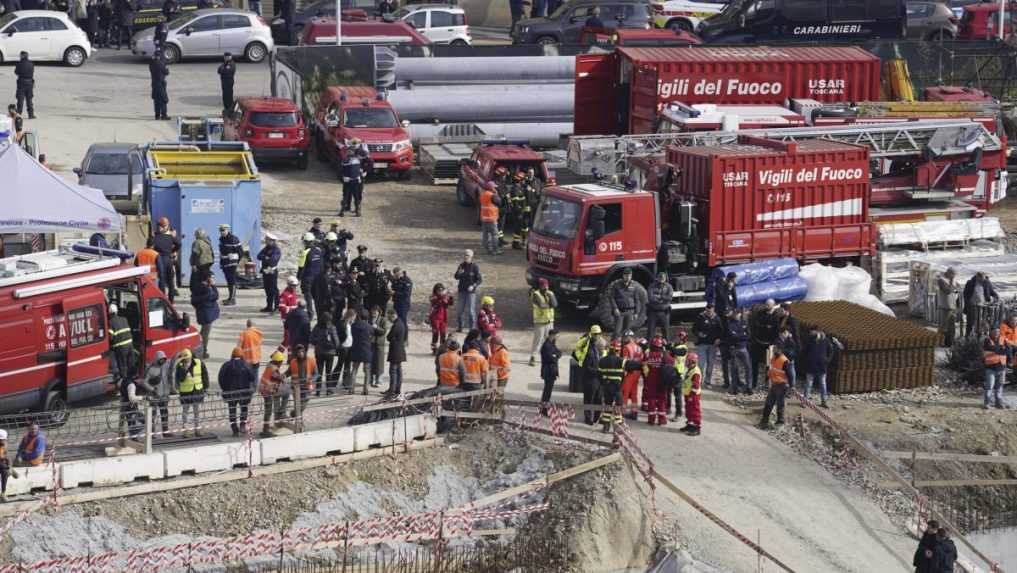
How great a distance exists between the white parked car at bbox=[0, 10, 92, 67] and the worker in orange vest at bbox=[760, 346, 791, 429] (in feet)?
89.4

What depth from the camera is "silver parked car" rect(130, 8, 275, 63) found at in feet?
148

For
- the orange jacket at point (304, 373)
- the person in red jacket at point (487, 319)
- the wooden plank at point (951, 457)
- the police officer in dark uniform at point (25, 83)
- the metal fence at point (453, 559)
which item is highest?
the police officer in dark uniform at point (25, 83)

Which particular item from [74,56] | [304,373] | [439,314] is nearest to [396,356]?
[304,373]

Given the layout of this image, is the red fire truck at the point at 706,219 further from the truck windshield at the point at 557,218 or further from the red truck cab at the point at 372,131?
the red truck cab at the point at 372,131

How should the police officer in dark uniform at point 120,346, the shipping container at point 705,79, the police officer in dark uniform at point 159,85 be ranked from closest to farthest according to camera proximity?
the police officer in dark uniform at point 120,346, the shipping container at point 705,79, the police officer in dark uniform at point 159,85

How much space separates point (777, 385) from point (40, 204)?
10.9m

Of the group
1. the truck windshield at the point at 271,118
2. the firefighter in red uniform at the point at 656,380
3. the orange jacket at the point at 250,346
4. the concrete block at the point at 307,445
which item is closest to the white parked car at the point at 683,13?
the truck windshield at the point at 271,118

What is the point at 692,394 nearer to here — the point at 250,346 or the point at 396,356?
the point at 396,356

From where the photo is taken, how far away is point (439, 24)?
47.2 m

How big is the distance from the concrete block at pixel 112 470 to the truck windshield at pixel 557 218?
9.09m

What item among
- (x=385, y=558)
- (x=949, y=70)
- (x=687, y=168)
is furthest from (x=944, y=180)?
(x=385, y=558)

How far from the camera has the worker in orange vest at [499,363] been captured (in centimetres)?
2162

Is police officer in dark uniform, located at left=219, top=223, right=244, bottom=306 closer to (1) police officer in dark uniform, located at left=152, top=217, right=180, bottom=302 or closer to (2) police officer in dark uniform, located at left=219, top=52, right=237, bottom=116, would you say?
(1) police officer in dark uniform, located at left=152, top=217, right=180, bottom=302

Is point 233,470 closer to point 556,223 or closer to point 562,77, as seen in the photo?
point 556,223
